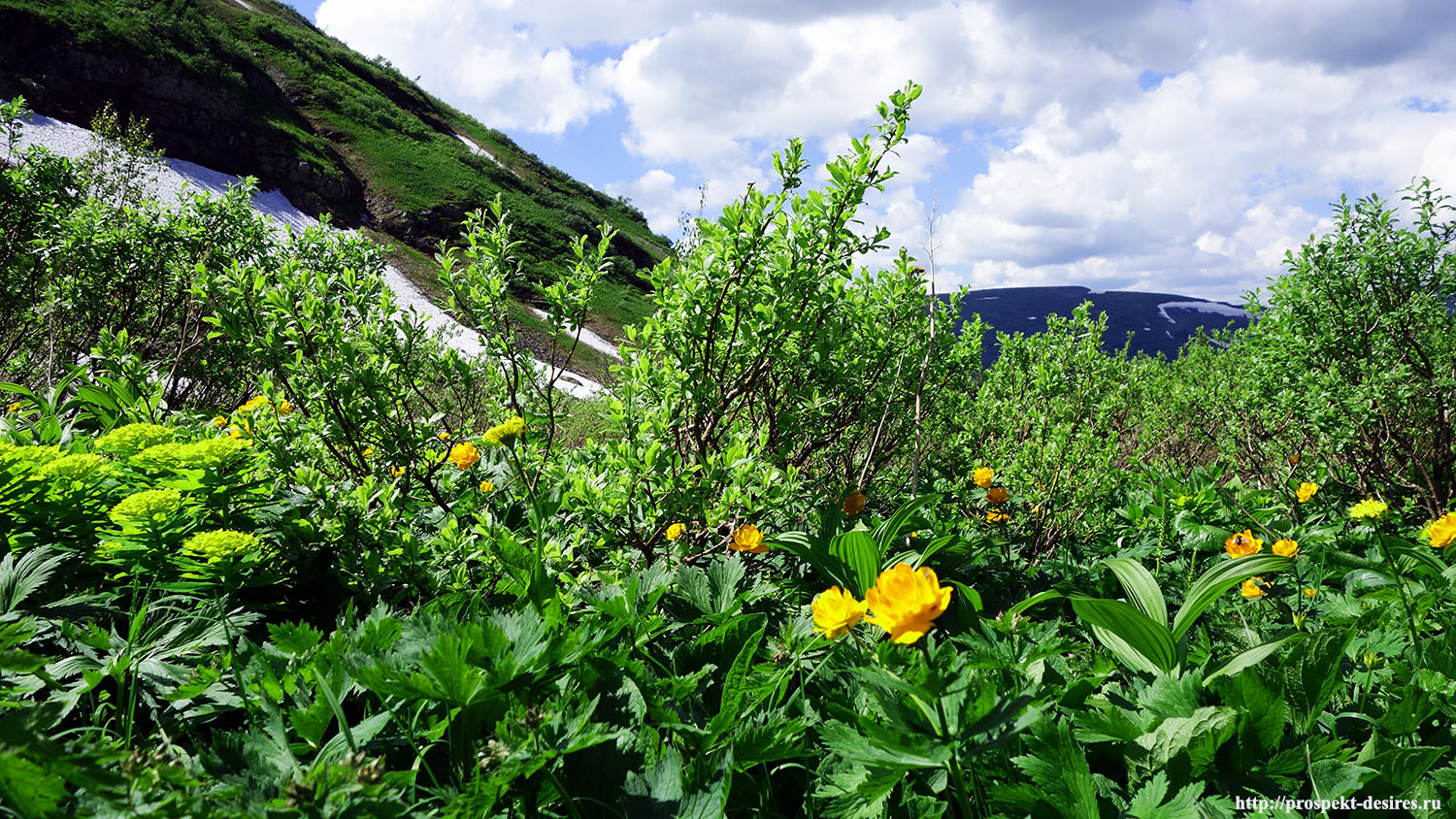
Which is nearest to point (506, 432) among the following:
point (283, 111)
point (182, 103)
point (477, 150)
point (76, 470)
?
point (76, 470)

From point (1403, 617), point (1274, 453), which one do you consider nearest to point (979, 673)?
point (1403, 617)

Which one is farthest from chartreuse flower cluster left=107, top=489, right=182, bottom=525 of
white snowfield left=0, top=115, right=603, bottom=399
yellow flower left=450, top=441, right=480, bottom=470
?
white snowfield left=0, top=115, right=603, bottom=399

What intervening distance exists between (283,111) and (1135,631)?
47.6 meters

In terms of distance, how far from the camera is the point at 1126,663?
1.45 metres

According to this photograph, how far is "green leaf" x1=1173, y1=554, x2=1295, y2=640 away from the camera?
1406mm

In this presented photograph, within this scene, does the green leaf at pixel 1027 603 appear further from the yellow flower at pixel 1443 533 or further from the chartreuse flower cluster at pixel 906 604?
the yellow flower at pixel 1443 533

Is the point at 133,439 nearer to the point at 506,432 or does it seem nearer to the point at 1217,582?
the point at 506,432

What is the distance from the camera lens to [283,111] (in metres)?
37.2

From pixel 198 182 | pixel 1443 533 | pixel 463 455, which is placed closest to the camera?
pixel 1443 533

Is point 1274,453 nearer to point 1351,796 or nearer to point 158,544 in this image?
point 1351,796

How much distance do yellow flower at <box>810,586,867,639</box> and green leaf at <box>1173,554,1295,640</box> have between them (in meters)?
0.78

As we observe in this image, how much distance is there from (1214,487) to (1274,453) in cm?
164

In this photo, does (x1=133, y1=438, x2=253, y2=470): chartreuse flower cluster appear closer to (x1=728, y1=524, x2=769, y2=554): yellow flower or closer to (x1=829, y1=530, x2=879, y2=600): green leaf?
(x1=728, y1=524, x2=769, y2=554): yellow flower

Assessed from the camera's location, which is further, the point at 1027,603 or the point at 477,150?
the point at 477,150
